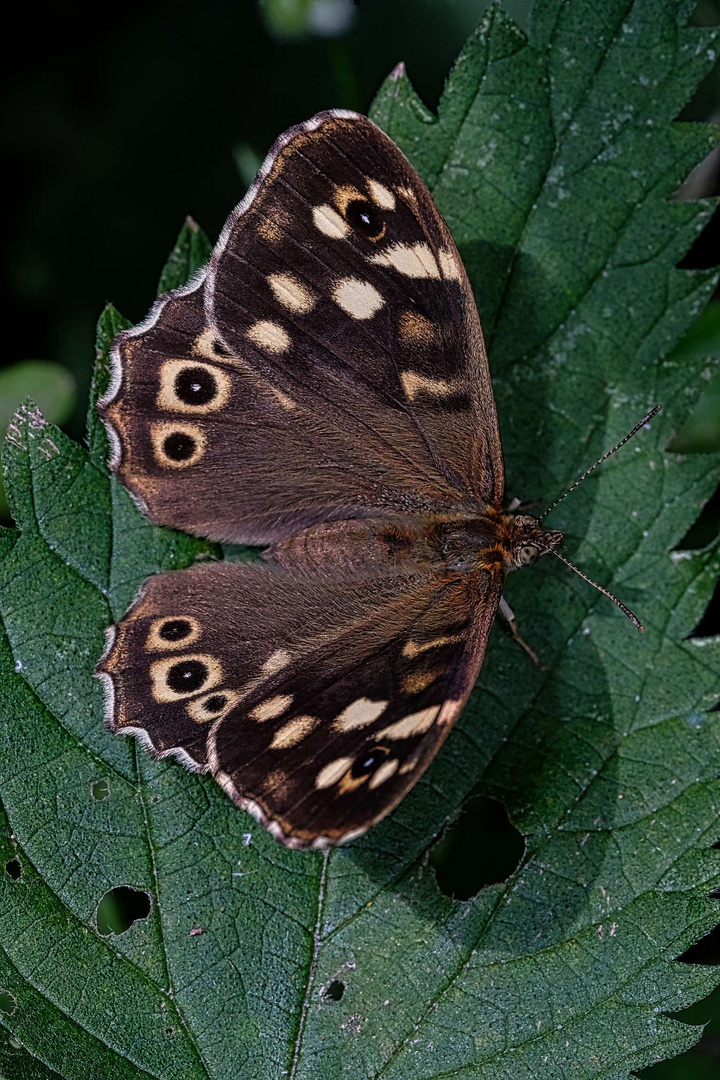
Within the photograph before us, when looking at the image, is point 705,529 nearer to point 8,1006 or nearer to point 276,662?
point 276,662

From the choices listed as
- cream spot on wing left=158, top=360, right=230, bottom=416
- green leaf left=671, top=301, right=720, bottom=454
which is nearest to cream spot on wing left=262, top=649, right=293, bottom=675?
cream spot on wing left=158, top=360, right=230, bottom=416

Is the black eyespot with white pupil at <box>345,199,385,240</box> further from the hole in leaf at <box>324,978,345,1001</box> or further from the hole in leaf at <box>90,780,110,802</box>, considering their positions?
the hole in leaf at <box>324,978,345,1001</box>

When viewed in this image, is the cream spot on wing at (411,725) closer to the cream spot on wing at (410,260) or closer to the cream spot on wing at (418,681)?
the cream spot on wing at (418,681)

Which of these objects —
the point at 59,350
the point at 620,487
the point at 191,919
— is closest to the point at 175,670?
the point at 191,919

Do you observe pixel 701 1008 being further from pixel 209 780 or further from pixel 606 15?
pixel 606 15

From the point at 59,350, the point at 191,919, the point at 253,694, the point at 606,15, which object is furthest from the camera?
the point at 59,350

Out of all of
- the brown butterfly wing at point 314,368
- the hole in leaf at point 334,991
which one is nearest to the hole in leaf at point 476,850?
the hole in leaf at point 334,991
